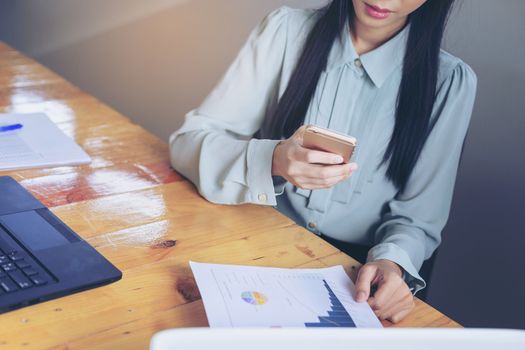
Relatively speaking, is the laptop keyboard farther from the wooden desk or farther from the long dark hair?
the long dark hair

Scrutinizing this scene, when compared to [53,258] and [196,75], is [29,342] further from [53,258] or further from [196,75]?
[196,75]

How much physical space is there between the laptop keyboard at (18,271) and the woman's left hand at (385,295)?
1.37 ft

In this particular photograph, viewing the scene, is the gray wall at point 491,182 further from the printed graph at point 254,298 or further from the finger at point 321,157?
the printed graph at point 254,298

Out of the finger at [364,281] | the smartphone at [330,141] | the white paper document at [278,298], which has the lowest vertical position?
the white paper document at [278,298]

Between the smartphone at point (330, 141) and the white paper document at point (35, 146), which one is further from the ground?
the smartphone at point (330, 141)

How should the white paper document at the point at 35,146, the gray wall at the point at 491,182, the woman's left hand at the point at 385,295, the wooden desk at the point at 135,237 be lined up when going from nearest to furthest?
1. the wooden desk at the point at 135,237
2. the woman's left hand at the point at 385,295
3. the white paper document at the point at 35,146
4. the gray wall at the point at 491,182

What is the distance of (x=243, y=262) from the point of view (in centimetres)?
97

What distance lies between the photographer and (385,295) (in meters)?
0.91

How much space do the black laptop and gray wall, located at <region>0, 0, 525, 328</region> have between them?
0.99 metres

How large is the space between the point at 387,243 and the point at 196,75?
4.53 ft

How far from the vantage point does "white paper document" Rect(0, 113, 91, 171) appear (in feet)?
3.84

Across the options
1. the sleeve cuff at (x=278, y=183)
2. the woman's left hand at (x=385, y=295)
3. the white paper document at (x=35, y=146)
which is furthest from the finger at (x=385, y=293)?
the white paper document at (x=35, y=146)

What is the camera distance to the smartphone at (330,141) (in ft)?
3.08

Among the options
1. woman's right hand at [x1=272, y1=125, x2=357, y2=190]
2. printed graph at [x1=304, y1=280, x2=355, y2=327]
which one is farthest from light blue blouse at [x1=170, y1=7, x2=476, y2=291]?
printed graph at [x1=304, y1=280, x2=355, y2=327]
